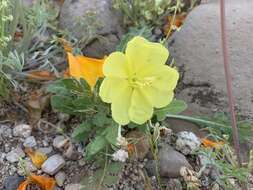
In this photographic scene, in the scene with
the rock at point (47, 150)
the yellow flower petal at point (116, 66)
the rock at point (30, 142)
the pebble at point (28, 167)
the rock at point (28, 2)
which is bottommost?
the pebble at point (28, 167)

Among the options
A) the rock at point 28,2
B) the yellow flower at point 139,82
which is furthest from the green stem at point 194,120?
the rock at point 28,2

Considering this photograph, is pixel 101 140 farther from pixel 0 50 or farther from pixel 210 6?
pixel 210 6

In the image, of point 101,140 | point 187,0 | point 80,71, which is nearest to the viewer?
point 101,140

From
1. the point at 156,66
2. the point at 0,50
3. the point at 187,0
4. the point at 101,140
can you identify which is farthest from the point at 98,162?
the point at 187,0

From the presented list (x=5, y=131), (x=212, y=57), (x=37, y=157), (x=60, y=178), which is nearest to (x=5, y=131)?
A: (x=5, y=131)

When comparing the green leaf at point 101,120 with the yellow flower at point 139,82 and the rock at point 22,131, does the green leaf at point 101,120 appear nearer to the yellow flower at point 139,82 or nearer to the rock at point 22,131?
the yellow flower at point 139,82

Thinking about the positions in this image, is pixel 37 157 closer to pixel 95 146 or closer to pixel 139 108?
pixel 95 146
